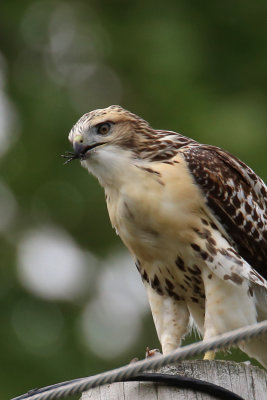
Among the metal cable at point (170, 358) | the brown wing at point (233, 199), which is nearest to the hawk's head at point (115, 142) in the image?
the brown wing at point (233, 199)

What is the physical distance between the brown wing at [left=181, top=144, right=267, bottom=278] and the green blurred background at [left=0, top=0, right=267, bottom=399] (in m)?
3.20

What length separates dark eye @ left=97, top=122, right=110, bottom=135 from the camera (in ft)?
15.7

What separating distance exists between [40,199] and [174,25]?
1970mm

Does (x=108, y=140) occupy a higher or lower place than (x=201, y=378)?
higher

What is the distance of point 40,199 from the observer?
368 inches

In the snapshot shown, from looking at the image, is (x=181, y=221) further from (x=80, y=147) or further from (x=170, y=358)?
(x=170, y=358)

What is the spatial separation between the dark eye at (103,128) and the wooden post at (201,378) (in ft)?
4.80

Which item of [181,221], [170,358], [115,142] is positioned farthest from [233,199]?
[170,358]

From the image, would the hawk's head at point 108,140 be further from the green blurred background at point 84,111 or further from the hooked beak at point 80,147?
the green blurred background at point 84,111

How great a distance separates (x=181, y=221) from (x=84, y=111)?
4.59 m

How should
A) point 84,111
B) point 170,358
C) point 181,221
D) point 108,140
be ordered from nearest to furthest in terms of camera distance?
point 170,358
point 181,221
point 108,140
point 84,111

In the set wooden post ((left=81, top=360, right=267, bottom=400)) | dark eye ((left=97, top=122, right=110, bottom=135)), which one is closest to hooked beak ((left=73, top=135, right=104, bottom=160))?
dark eye ((left=97, top=122, right=110, bottom=135))

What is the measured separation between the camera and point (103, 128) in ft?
15.7

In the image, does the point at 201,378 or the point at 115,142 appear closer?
the point at 201,378
